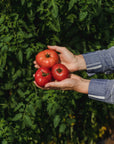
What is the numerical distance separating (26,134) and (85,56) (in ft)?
3.38

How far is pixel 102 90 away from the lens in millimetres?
1804

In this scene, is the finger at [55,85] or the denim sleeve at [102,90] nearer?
the denim sleeve at [102,90]

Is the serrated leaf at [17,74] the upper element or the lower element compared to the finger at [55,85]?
upper

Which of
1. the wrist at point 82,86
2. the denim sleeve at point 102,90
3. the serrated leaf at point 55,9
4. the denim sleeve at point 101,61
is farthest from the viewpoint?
the denim sleeve at point 101,61

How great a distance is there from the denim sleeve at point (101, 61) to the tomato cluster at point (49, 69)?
293 mm

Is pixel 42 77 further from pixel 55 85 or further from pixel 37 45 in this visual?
pixel 37 45

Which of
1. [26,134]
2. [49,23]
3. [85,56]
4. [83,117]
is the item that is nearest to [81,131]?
[83,117]

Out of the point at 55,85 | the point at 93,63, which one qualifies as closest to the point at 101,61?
the point at 93,63

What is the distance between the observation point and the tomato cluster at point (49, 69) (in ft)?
6.80

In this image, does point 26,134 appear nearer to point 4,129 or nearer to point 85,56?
point 4,129

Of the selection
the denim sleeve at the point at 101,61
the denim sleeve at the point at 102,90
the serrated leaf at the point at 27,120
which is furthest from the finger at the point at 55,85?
the denim sleeve at the point at 101,61

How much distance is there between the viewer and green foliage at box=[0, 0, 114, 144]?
2113mm

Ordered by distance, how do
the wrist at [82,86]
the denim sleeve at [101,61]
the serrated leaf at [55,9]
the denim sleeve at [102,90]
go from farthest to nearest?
1. the denim sleeve at [101,61]
2. the serrated leaf at [55,9]
3. the wrist at [82,86]
4. the denim sleeve at [102,90]

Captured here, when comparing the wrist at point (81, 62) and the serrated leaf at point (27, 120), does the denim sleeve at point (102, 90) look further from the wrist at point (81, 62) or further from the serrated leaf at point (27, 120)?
the serrated leaf at point (27, 120)
